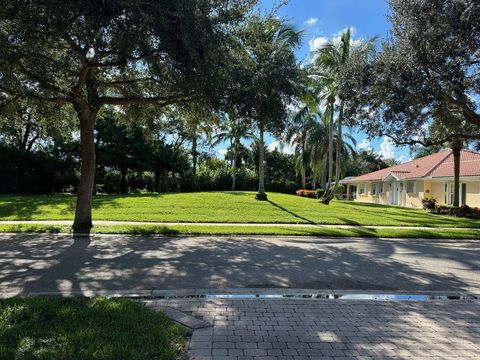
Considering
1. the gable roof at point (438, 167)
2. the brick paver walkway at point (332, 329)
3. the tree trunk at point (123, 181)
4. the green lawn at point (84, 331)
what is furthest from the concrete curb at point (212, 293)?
the tree trunk at point (123, 181)

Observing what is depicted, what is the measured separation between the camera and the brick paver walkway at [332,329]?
164 inches

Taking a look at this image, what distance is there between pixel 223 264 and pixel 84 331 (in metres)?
4.65

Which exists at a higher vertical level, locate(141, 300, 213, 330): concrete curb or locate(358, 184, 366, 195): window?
locate(358, 184, 366, 195): window

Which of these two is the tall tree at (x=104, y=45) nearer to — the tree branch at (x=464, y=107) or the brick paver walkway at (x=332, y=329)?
the brick paver walkway at (x=332, y=329)

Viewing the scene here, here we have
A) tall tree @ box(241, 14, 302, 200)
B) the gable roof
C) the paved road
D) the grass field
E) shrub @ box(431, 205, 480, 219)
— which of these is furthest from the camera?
the gable roof

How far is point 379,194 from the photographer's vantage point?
147ft

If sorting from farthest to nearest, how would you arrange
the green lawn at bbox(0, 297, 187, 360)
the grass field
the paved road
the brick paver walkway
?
1. the grass field
2. the paved road
3. the brick paver walkway
4. the green lawn at bbox(0, 297, 187, 360)

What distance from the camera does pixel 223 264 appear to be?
8.64m

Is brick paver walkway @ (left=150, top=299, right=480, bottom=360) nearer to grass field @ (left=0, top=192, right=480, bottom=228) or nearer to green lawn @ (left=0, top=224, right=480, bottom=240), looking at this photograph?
green lawn @ (left=0, top=224, right=480, bottom=240)

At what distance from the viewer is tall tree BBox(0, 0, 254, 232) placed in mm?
7729

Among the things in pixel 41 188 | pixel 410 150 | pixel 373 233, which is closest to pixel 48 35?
pixel 373 233

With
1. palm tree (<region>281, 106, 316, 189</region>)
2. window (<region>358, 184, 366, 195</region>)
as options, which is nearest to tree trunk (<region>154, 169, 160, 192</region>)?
palm tree (<region>281, 106, 316, 189</region>)

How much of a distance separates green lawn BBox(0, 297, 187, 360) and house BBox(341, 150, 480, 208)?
94.6ft

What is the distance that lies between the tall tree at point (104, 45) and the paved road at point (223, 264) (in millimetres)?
3037
